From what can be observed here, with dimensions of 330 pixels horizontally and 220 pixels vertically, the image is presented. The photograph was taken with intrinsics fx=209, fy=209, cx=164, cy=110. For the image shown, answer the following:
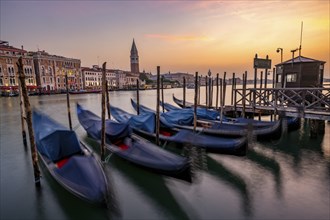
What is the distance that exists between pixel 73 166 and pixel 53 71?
57.1 m

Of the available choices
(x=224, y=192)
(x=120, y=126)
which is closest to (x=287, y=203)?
(x=224, y=192)

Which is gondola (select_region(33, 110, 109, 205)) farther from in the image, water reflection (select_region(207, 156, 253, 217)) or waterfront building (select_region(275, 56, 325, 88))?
waterfront building (select_region(275, 56, 325, 88))

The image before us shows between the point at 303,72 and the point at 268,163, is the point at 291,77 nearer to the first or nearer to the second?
the point at 303,72

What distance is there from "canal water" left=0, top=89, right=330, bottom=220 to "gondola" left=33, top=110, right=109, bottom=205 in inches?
22.0

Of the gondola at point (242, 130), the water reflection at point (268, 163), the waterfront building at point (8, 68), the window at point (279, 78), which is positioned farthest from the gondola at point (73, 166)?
the waterfront building at point (8, 68)

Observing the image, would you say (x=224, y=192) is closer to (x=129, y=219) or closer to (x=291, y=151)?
(x=129, y=219)

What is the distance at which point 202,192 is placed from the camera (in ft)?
19.4

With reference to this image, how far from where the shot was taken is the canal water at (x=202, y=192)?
16.4 ft

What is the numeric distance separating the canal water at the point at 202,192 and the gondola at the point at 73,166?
1.83 feet

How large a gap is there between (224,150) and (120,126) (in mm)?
3975

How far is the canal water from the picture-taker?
498cm

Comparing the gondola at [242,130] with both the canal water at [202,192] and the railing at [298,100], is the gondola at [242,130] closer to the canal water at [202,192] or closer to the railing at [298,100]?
the canal water at [202,192]

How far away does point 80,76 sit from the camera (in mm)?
62938

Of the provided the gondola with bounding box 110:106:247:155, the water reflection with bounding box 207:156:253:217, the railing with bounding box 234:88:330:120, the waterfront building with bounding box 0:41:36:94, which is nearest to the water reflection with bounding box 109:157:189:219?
the water reflection with bounding box 207:156:253:217
